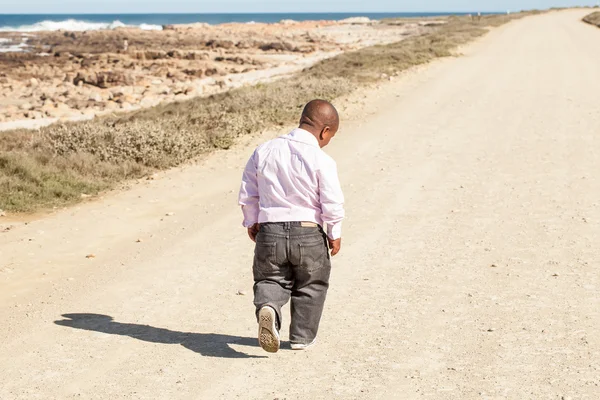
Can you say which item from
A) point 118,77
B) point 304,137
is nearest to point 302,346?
point 304,137

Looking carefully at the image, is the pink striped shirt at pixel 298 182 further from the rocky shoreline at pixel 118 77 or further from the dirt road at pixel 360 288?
the rocky shoreline at pixel 118 77

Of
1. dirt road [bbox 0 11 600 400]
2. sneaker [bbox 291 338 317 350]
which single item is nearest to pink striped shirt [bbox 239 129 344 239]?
sneaker [bbox 291 338 317 350]

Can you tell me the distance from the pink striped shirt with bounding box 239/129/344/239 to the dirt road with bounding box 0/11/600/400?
952 mm

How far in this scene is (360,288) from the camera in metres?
6.25

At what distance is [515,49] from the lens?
1233 inches

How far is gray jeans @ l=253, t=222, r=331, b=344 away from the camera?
4613 millimetres

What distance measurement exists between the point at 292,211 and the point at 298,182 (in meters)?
0.18

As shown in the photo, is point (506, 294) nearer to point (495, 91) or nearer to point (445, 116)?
point (445, 116)

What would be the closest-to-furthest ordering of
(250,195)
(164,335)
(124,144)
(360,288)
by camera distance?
(250,195) < (164,335) < (360,288) < (124,144)

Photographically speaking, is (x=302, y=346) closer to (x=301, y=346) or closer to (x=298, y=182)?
(x=301, y=346)

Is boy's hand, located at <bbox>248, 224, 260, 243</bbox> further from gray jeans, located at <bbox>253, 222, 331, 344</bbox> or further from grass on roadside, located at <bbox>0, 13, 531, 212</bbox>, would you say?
grass on roadside, located at <bbox>0, 13, 531, 212</bbox>

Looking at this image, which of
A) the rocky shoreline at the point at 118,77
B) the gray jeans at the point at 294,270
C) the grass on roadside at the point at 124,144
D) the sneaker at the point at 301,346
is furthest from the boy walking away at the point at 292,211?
the rocky shoreline at the point at 118,77

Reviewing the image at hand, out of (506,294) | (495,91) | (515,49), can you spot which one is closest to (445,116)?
(495,91)

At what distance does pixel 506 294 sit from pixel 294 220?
7.40ft
